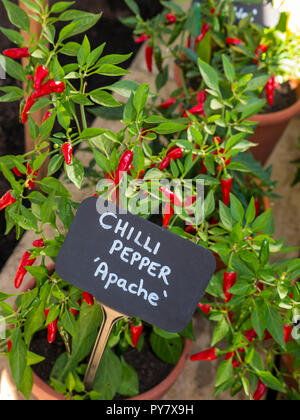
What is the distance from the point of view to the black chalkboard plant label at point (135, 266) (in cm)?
73

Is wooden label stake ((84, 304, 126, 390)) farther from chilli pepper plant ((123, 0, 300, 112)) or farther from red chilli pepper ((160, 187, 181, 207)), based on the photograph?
chilli pepper plant ((123, 0, 300, 112))

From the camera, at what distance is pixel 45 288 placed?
0.78 metres

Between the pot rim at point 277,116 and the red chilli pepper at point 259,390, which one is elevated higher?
the pot rim at point 277,116

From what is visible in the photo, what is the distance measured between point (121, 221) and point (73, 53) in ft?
0.95

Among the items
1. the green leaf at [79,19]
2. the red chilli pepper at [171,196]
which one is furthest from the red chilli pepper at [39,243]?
the green leaf at [79,19]

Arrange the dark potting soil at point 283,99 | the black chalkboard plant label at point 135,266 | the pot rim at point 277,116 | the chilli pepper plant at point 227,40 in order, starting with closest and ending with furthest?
the black chalkboard plant label at point 135,266 < the chilli pepper plant at point 227,40 < the pot rim at point 277,116 < the dark potting soil at point 283,99

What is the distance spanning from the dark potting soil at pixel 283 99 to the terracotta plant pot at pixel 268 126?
5 cm

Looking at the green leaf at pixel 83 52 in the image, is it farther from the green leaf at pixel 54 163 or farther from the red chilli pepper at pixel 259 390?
the red chilli pepper at pixel 259 390

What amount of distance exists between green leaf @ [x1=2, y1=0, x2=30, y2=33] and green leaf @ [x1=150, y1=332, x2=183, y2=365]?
70cm

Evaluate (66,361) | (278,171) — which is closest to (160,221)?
(66,361)

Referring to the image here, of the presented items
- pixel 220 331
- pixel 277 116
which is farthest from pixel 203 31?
pixel 220 331

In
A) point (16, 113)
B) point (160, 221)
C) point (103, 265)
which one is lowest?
point (160, 221)

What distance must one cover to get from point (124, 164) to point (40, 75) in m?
0.19
